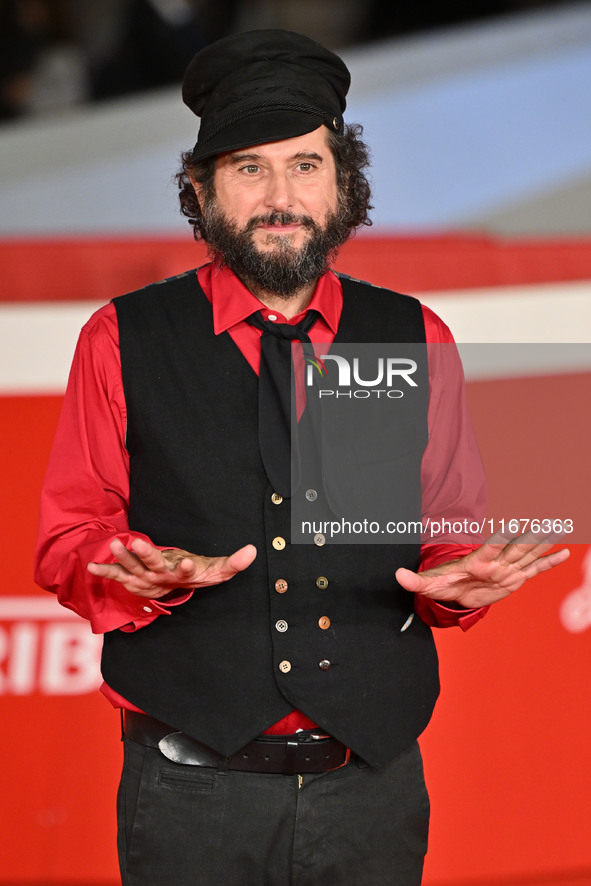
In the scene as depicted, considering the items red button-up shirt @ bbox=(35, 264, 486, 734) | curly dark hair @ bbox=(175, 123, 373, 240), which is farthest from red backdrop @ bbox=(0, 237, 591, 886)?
red button-up shirt @ bbox=(35, 264, 486, 734)

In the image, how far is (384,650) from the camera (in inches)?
55.7

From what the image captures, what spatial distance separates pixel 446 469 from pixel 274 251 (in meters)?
0.40

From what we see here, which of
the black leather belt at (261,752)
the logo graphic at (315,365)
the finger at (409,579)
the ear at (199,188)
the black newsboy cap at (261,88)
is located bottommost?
the black leather belt at (261,752)

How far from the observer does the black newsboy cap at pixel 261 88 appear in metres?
1.41

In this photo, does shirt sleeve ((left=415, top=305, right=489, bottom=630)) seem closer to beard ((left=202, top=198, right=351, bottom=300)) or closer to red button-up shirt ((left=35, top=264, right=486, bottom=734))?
red button-up shirt ((left=35, top=264, right=486, bottom=734))

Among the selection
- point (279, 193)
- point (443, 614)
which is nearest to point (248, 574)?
point (443, 614)


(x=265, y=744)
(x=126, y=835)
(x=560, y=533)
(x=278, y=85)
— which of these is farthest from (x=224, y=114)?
(x=126, y=835)

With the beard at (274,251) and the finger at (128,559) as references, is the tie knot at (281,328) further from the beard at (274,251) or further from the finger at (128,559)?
the finger at (128,559)

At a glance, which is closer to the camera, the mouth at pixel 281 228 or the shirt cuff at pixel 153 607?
the shirt cuff at pixel 153 607

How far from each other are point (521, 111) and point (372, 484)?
4023mm

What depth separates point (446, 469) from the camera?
Answer: 1504 millimetres

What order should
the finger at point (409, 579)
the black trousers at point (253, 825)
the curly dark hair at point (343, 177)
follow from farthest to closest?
1. the curly dark hair at point (343, 177)
2. the black trousers at point (253, 825)
3. the finger at point (409, 579)

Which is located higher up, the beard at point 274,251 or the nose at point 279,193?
the nose at point 279,193

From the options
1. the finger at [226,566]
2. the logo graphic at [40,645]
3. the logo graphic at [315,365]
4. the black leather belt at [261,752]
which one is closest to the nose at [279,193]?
the logo graphic at [315,365]
